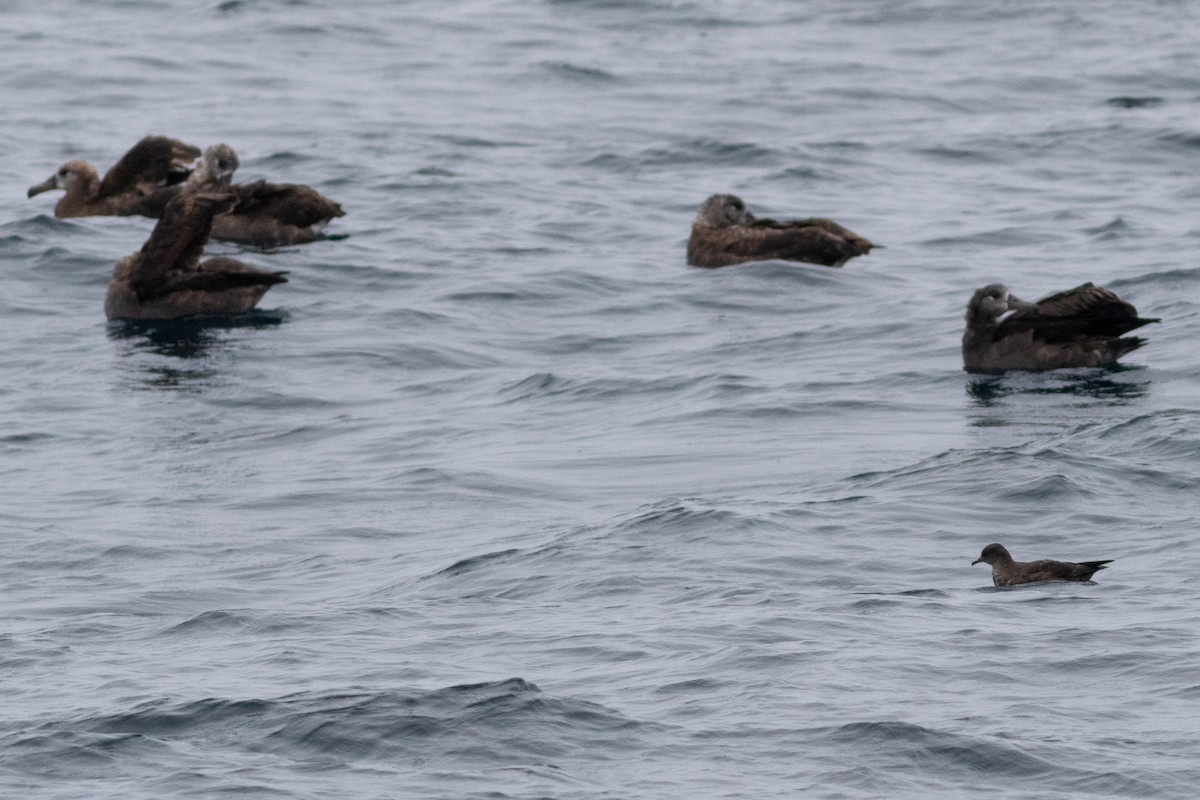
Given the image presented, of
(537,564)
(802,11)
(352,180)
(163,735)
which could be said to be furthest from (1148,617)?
(802,11)

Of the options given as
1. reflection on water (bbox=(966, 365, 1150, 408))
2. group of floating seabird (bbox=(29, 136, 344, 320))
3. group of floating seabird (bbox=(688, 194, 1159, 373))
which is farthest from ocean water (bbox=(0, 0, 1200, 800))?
group of floating seabird (bbox=(29, 136, 344, 320))

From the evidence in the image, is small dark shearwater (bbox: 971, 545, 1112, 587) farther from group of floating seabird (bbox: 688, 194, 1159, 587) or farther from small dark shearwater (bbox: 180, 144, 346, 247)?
small dark shearwater (bbox: 180, 144, 346, 247)

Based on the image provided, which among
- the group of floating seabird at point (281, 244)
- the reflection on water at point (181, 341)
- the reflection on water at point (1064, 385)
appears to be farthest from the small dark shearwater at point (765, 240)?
the reflection on water at point (1064, 385)

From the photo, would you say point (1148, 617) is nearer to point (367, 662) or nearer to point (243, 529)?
point (367, 662)

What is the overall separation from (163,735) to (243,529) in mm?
4579

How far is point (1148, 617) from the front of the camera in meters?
10.8

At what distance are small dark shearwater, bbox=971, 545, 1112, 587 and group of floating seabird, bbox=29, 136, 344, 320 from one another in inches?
415

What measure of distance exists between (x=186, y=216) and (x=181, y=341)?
48.7 inches

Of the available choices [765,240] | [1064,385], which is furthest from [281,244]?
[1064,385]

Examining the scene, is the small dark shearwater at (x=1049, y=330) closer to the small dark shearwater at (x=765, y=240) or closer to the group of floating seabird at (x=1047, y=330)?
the group of floating seabird at (x=1047, y=330)

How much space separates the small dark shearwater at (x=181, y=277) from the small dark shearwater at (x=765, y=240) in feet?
14.3

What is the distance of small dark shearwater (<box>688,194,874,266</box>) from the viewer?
2208 cm

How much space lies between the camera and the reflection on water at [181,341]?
61.4 ft

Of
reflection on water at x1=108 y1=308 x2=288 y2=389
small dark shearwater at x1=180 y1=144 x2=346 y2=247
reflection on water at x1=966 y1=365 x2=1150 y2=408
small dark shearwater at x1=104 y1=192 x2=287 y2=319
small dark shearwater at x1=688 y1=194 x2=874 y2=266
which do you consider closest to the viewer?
reflection on water at x1=966 y1=365 x2=1150 y2=408
